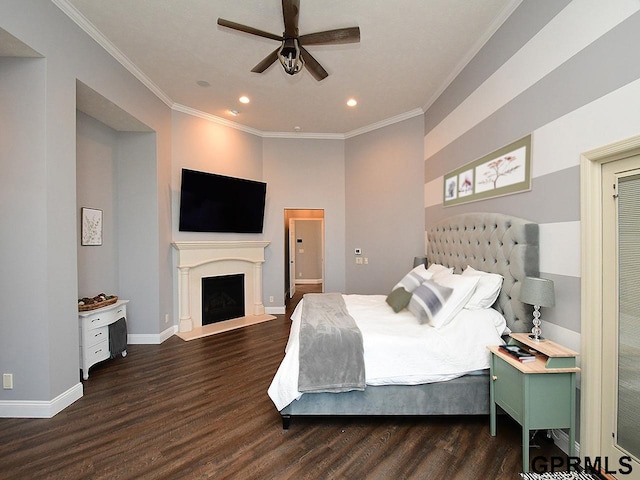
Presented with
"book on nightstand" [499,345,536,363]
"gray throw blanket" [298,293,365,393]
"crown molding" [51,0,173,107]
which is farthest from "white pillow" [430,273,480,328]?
"crown molding" [51,0,173,107]

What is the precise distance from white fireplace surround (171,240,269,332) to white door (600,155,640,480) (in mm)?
4412

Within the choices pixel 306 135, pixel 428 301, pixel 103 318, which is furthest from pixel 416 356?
pixel 306 135

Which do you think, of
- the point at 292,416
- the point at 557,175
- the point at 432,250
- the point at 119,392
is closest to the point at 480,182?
the point at 557,175

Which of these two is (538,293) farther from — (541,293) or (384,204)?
(384,204)

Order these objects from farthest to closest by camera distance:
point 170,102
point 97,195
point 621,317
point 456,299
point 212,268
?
1. point 212,268
2. point 170,102
3. point 97,195
4. point 456,299
5. point 621,317

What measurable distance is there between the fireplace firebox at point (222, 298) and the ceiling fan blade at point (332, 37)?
3725mm

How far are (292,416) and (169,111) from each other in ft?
14.2

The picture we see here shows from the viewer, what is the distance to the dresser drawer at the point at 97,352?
2.82 metres

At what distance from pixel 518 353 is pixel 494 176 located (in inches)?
61.8

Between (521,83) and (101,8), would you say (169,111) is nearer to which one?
(101,8)

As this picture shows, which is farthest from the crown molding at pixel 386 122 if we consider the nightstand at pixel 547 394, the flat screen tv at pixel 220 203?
the nightstand at pixel 547 394

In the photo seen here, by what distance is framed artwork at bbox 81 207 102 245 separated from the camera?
10.4 ft

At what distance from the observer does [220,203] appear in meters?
4.50

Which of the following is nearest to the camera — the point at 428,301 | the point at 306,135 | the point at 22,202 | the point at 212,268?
the point at 22,202
